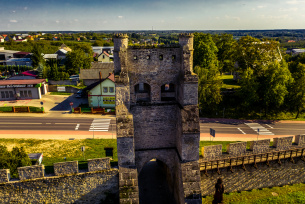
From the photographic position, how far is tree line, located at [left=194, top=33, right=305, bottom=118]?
112ft

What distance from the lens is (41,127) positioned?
104 ft

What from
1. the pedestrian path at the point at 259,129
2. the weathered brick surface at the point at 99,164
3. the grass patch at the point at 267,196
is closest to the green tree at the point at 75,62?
the pedestrian path at the point at 259,129

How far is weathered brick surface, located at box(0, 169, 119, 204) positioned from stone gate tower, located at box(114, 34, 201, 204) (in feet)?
7.06

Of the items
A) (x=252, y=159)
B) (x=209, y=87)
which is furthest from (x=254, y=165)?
(x=209, y=87)

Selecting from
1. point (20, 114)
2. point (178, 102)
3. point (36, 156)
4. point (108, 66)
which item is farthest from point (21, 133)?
point (108, 66)

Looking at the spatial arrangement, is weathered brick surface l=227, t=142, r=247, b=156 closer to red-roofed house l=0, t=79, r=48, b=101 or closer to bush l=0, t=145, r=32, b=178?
bush l=0, t=145, r=32, b=178

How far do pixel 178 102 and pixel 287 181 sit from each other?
14366 mm

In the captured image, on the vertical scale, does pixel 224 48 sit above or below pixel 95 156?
above

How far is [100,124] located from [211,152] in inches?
779

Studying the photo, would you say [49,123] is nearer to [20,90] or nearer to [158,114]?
[20,90]

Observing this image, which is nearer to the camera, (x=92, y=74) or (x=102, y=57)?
(x=92, y=74)

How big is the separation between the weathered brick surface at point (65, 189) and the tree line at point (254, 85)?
23.2 metres

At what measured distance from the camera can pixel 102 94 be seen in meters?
39.8

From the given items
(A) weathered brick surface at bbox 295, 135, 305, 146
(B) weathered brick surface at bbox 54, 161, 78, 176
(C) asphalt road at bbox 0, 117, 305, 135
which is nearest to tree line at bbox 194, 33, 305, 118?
(C) asphalt road at bbox 0, 117, 305, 135
